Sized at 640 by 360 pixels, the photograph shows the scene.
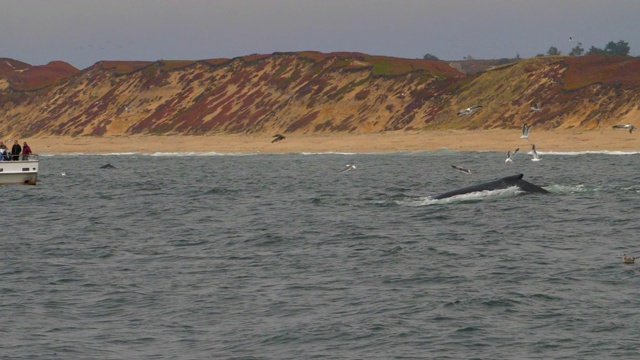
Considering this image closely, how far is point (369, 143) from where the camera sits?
97500 millimetres

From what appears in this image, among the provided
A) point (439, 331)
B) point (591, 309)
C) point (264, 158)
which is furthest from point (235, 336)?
point (264, 158)

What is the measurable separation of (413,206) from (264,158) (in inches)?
1978

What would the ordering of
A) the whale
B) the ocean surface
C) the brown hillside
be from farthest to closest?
the brown hillside → the whale → the ocean surface

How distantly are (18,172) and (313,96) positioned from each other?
69.5 meters

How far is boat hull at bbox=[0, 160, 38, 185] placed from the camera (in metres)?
54.7

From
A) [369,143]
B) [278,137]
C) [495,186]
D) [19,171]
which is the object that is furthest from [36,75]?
[495,186]

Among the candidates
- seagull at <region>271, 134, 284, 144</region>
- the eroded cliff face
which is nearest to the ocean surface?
the eroded cliff face

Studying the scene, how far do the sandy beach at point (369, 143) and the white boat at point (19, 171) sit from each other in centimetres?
4130

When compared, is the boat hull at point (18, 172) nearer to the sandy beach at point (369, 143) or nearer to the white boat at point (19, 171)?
the white boat at point (19, 171)

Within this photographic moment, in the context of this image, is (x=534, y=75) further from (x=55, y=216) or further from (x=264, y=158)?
(x=55, y=216)

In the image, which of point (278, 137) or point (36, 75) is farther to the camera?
point (36, 75)

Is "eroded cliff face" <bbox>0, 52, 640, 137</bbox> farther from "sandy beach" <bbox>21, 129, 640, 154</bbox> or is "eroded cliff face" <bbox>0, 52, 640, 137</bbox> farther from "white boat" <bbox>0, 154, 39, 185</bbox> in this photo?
"white boat" <bbox>0, 154, 39, 185</bbox>

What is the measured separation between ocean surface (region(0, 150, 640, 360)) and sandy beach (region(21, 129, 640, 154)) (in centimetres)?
3719

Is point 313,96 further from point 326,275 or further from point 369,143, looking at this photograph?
point 326,275
